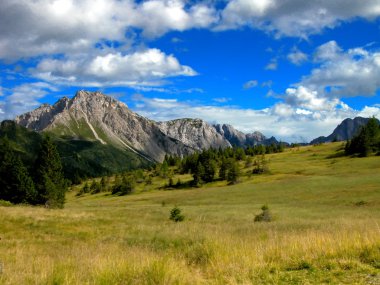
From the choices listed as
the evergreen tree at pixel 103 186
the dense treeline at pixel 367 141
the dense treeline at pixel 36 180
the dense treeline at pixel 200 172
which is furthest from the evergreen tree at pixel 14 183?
the dense treeline at pixel 367 141

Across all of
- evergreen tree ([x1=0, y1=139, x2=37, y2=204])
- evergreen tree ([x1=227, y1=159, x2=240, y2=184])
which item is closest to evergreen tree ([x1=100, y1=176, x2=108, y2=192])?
evergreen tree ([x1=227, y1=159, x2=240, y2=184])

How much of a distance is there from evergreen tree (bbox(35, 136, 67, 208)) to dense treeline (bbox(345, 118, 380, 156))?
86178 millimetres

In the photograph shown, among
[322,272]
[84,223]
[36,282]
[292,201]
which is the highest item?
[36,282]

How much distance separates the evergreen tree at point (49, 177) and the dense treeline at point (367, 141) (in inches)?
3393

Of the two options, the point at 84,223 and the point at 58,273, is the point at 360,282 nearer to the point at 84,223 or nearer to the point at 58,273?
the point at 58,273

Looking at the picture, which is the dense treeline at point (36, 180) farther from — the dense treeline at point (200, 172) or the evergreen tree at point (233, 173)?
the dense treeline at point (200, 172)

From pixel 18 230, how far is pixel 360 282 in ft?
62.6

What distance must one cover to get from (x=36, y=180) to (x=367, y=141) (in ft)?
296

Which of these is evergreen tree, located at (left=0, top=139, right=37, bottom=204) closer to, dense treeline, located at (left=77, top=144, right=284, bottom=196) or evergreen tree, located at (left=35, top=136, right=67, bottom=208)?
evergreen tree, located at (left=35, top=136, right=67, bottom=208)

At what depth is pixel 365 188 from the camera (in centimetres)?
5294

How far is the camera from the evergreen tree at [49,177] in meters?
51.5

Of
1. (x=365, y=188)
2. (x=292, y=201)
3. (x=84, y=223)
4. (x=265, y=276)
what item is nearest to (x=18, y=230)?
(x=84, y=223)

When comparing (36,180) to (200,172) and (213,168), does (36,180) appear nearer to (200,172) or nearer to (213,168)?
(200,172)

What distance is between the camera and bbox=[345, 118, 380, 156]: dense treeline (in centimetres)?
10507
